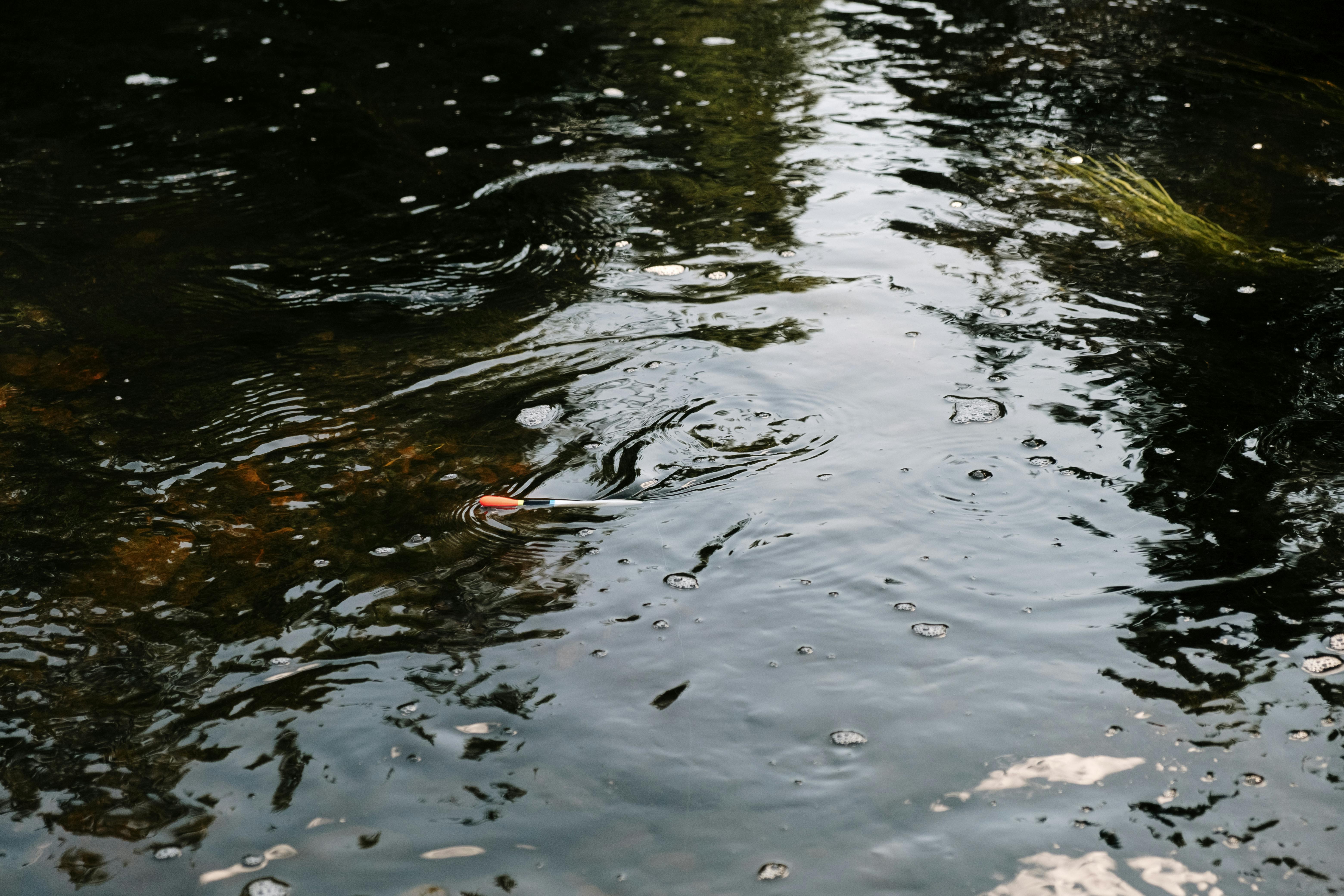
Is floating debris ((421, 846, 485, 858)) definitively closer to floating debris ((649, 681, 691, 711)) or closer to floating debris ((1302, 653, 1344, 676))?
floating debris ((649, 681, 691, 711))

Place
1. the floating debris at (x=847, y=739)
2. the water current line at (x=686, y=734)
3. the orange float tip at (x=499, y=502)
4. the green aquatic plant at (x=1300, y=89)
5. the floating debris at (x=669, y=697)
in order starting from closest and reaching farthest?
the water current line at (x=686, y=734)
the floating debris at (x=847, y=739)
the floating debris at (x=669, y=697)
the orange float tip at (x=499, y=502)
the green aquatic plant at (x=1300, y=89)

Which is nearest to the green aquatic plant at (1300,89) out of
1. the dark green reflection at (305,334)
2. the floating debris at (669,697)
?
the dark green reflection at (305,334)

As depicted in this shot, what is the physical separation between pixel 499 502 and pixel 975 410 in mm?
1727

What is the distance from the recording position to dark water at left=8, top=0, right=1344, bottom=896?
7.70 ft

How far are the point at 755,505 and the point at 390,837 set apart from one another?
1.50 m

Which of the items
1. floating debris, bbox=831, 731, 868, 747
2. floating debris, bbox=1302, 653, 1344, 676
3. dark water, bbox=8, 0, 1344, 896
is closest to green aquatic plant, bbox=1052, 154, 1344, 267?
dark water, bbox=8, 0, 1344, 896

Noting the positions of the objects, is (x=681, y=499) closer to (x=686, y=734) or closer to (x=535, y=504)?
(x=535, y=504)

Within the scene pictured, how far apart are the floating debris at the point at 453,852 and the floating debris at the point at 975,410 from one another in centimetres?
219

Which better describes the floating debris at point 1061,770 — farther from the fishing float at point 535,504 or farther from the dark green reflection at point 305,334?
the fishing float at point 535,504

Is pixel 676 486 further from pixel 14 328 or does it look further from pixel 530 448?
pixel 14 328

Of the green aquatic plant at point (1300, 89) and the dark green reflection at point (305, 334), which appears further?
the green aquatic plant at point (1300, 89)

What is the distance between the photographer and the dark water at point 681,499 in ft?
7.70

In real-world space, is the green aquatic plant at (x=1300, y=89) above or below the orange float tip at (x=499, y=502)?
above

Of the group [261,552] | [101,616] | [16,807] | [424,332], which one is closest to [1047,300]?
[424,332]
